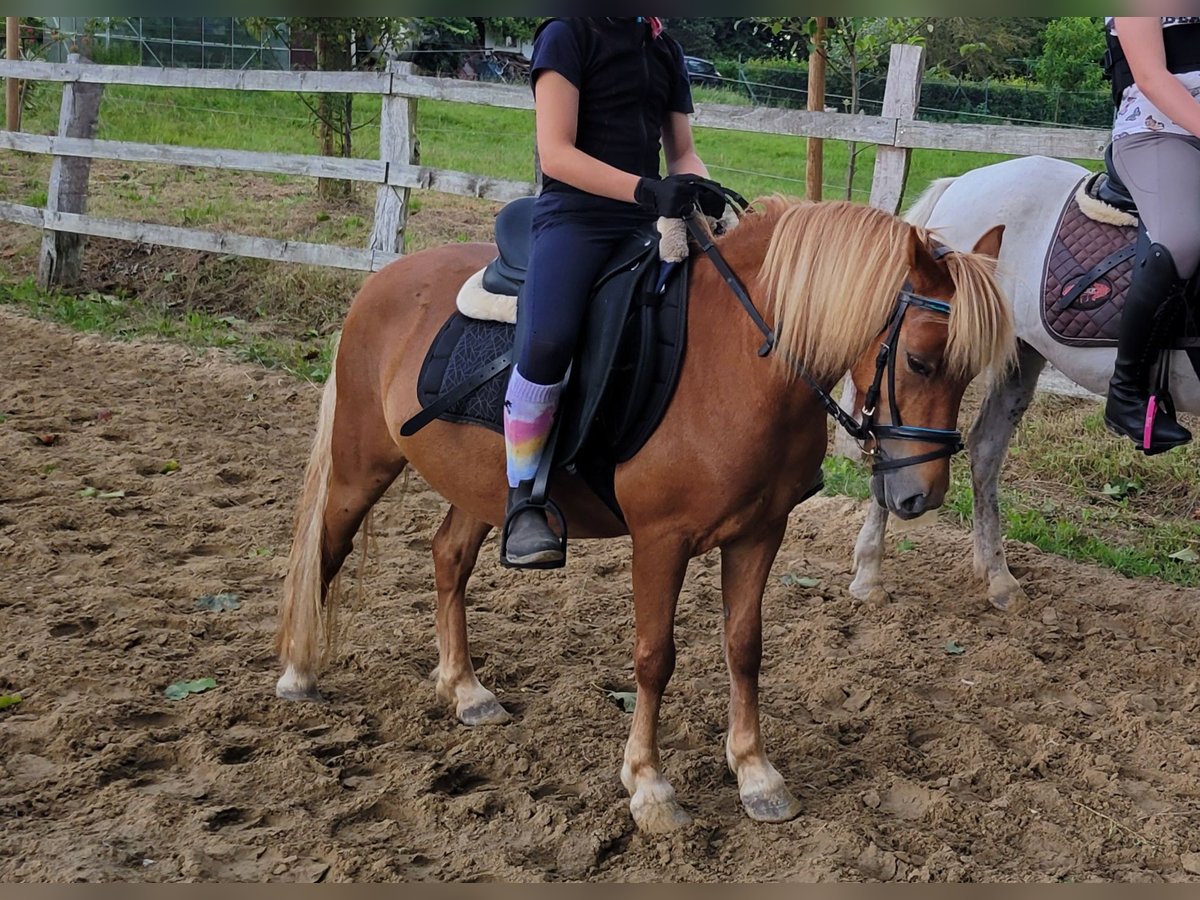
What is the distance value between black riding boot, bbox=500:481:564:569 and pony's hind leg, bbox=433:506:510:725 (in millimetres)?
671

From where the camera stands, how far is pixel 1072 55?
57.5 ft

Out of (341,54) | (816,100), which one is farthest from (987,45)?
(341,54)

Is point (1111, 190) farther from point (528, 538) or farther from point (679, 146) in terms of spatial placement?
point (528, 538)

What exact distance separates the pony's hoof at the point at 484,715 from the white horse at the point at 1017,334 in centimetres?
182

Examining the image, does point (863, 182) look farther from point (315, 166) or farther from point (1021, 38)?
point (315, 166)

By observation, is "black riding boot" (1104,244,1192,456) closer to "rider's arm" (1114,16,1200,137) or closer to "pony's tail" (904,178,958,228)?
"rider's arm" (1114,16,1200,137)

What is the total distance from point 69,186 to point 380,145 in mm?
2997

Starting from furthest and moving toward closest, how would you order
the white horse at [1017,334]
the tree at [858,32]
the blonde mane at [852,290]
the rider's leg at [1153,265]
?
the tree at [858,32] → the white horse at [1017,334] → the rider's leg at [1153,265] → the blonde mane at [852,290]

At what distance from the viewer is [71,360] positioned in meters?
7.62

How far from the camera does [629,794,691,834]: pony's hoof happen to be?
307 cm

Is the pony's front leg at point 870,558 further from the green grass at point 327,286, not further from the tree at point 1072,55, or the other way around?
the tree at point 1072,55

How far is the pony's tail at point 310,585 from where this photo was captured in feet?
12.3

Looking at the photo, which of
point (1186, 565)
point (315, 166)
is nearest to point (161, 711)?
point (1186, 565)

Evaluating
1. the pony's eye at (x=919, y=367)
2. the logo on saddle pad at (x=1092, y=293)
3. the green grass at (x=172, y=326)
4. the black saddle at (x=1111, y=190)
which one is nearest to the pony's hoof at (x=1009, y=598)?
the logo on saddle pad at (x=1092, y=293)
